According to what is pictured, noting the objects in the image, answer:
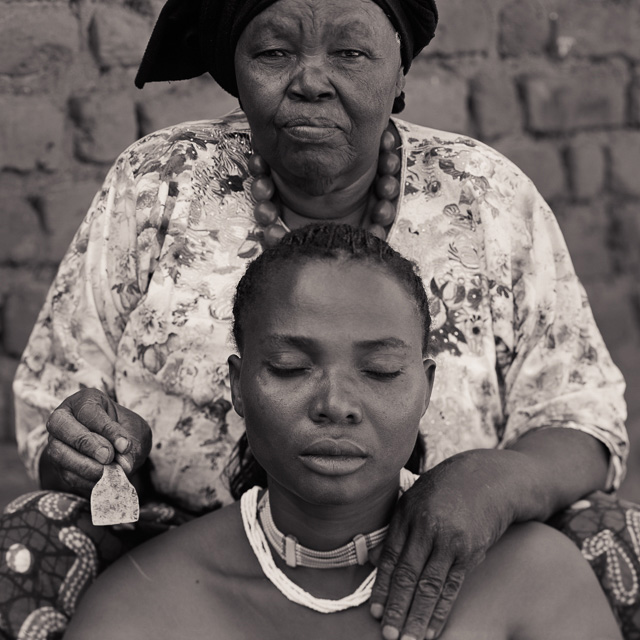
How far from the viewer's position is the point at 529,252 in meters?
2.78

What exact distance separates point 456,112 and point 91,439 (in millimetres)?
2270

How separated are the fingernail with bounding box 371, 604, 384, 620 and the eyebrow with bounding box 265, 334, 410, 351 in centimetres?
47

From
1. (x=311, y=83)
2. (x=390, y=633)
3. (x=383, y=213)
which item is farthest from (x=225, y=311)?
(x=390, y=633)

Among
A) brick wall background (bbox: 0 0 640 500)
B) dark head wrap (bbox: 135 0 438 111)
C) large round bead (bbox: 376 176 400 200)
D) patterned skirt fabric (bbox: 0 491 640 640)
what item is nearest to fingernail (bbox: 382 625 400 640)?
patterned skirt fabric (bbox: 0 491 640 640)

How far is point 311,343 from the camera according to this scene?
203 cm

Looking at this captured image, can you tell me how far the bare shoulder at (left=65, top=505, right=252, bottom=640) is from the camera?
217 cm

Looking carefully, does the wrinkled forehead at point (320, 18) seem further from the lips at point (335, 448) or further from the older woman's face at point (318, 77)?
the lips at point (335, 448)

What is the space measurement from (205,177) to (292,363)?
2.81ft

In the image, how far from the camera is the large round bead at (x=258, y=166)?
273cm

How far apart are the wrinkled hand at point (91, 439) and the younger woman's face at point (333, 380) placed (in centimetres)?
24

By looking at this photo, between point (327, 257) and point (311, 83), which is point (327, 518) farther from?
point (311, 83)

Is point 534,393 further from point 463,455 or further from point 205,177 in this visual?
point 205,177

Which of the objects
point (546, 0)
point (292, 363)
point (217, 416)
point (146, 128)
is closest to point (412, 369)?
point (292, 363)

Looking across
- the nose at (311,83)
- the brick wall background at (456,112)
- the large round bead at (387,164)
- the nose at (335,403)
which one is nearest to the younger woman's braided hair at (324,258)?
the nose at (335,403)
